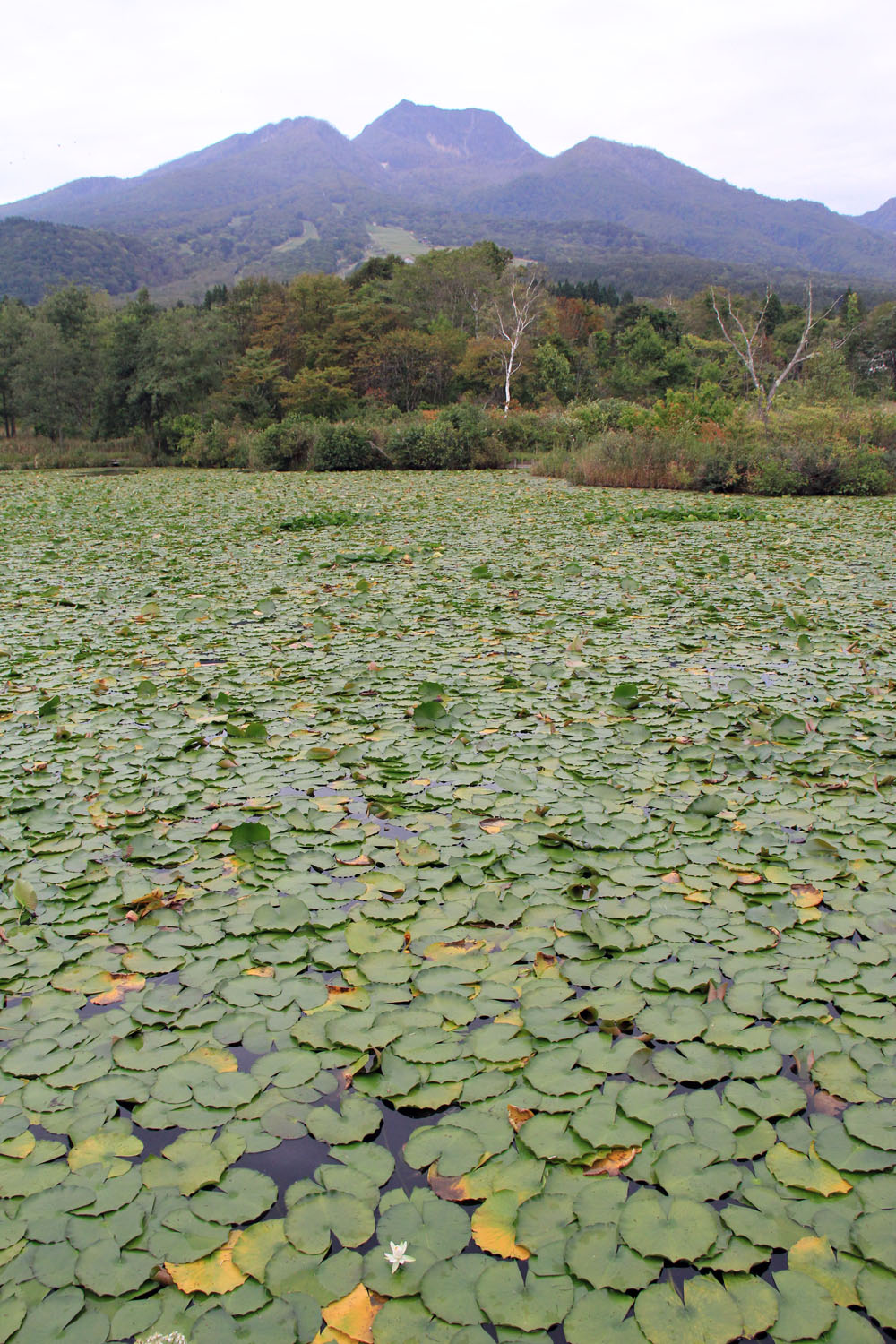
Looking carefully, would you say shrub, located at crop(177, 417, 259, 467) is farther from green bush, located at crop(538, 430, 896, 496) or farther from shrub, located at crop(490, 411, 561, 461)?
green bush, located at crop(538, 430, 896, 496)

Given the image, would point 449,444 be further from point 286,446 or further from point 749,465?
point 749,465

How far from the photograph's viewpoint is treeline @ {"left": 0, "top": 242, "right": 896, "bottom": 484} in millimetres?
24344

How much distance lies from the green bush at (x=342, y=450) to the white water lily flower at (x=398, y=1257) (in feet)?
60.5

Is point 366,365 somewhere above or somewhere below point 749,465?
above

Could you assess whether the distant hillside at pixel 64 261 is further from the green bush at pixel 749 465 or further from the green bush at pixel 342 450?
the green bush at pixel 749 465

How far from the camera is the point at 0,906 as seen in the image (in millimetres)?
2201

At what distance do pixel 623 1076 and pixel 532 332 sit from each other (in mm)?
39166

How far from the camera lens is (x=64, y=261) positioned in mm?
79562

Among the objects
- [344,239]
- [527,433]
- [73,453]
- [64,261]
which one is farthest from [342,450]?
[344,239]

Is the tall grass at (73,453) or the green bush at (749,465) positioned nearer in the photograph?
the green bush at (749,465)

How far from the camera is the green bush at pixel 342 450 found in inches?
728

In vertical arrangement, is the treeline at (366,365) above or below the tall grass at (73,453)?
above

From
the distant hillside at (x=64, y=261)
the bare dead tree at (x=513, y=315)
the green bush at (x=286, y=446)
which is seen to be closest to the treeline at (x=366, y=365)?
the green bush at (x=286, y=446)

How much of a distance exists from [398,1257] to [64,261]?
96.8 metres
